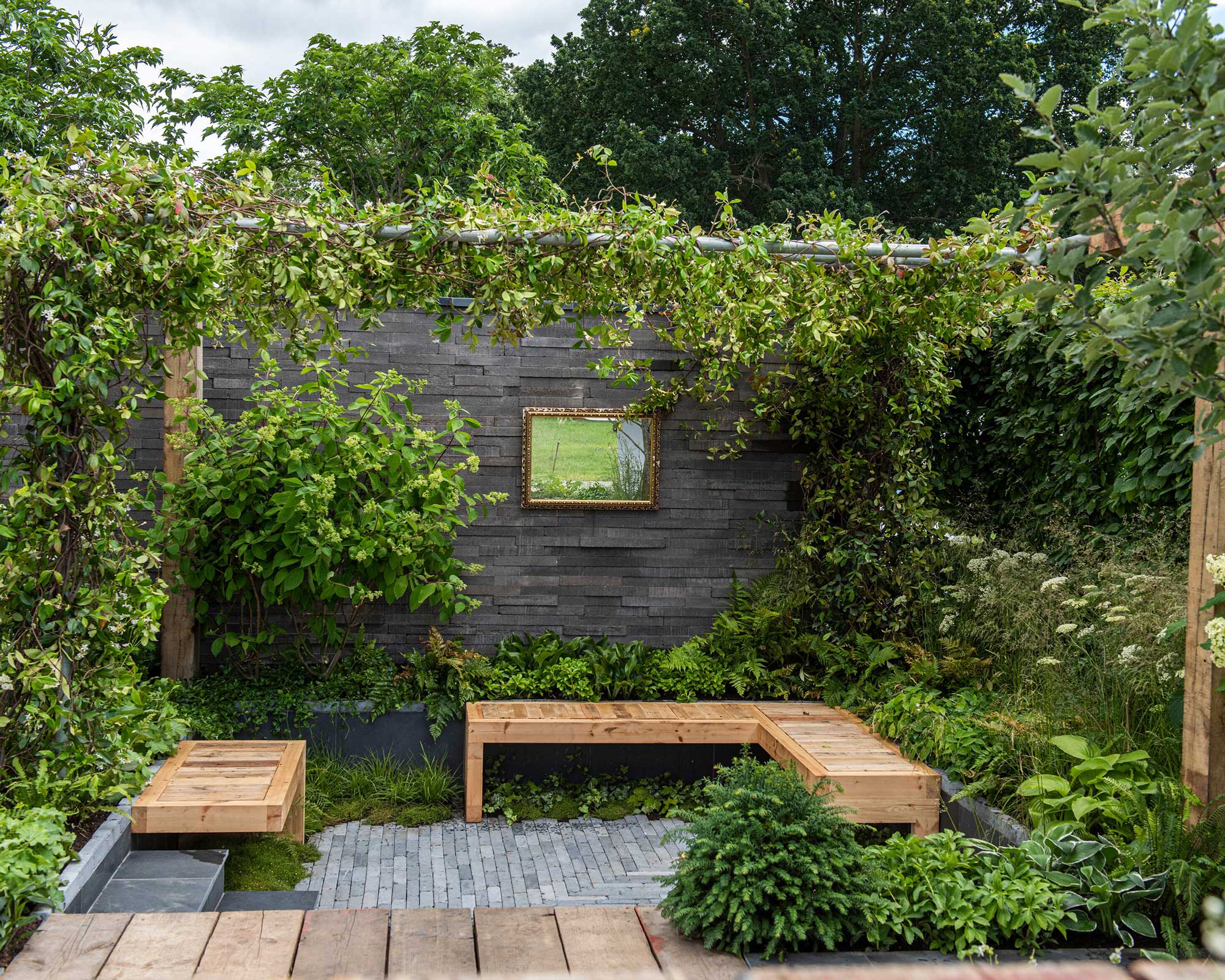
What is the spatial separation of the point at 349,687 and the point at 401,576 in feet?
2.20

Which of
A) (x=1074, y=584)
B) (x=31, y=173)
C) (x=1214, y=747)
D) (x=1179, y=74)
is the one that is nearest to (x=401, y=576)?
(x=31, y=173)

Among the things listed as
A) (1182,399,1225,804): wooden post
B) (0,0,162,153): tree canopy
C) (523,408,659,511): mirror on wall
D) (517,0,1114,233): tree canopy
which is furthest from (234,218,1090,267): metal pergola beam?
(517,0,1114,233): tree canopy

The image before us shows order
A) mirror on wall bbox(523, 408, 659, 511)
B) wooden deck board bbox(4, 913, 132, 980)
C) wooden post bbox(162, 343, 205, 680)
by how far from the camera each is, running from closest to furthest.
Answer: wooden deck board bbox(4, 913, 132, 980) < wooden post bbox(162, 343, 205, 680) < mirror on wall bbox(523, 408, 659, 511)

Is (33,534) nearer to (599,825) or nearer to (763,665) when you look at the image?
(599,825)

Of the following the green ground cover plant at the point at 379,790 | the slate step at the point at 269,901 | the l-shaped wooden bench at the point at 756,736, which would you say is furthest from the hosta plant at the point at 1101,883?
the green ground cover plant at the point at 379,790

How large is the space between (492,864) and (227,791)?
119 centimetres

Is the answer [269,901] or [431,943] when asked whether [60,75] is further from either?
[431,943]

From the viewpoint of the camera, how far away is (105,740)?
3.62m

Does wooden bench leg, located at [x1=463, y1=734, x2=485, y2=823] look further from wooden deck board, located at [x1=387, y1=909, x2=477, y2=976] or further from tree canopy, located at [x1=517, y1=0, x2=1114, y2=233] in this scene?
tree canopy, located at [x1=517, y1=0, x2=1114, y2=233]

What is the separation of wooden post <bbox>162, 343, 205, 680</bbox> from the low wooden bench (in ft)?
2.72

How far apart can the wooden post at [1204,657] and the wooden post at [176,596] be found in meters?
4.21

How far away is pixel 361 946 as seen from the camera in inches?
107

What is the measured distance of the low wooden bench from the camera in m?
3.52

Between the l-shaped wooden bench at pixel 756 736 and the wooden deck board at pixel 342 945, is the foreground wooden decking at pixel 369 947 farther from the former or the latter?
the l-shaped wooden bench at pixel 756 736
